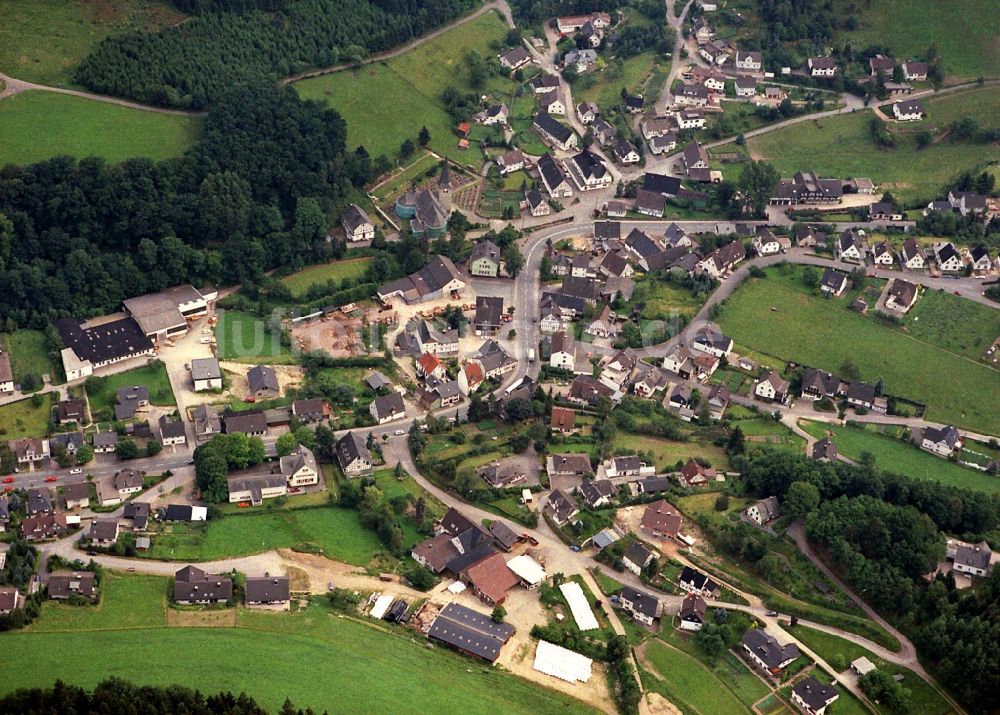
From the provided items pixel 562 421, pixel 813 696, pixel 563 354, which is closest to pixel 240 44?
pixel 563 354

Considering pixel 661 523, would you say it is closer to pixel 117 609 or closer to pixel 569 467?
pixel 569 467

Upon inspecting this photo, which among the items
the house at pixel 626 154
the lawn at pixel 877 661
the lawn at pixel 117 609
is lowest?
the lawn at pixel 117 609

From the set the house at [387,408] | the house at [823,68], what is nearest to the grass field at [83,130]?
the house at [387,408]

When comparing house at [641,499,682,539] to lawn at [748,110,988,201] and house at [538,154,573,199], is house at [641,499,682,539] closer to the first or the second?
house at [538,154,573,199]

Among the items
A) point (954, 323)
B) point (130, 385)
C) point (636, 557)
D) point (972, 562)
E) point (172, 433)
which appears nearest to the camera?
point (972, 562)

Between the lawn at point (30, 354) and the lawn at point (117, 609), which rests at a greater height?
the lawn at point (30, 354)

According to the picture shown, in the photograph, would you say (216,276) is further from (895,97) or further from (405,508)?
(895,97)

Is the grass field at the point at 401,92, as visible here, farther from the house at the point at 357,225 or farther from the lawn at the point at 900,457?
the lawn at the point at 900,457
